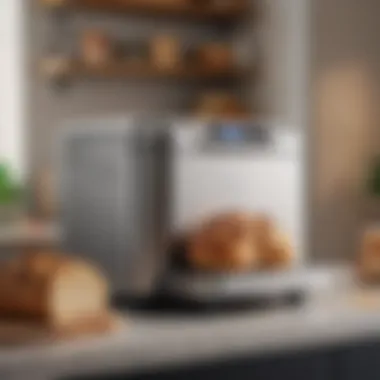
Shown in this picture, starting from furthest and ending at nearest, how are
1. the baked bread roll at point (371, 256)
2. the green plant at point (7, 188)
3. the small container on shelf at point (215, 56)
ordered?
the small container on shelf at point (215, 56)
the green plant at point (7, 188)
the baked bread roll at point (371, 256)

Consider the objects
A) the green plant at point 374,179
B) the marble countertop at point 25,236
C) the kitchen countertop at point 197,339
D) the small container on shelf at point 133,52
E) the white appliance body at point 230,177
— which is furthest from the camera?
the small container on shelf at point 133,52

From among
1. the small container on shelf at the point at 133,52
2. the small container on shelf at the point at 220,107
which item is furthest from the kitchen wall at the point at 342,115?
the small container on shelf at the point at 133,52

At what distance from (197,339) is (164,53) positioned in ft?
9.04

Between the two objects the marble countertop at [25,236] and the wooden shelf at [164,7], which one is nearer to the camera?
the marble countertop at [25,236]

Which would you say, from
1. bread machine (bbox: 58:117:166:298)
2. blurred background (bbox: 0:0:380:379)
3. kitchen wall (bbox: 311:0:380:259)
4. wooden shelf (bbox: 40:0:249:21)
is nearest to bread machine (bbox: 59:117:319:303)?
bread machine (bbox: 58:117:166:298)

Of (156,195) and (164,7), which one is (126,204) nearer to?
(156,195)

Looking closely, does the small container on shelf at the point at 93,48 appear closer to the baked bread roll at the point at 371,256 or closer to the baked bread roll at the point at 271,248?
the baked bread roll at the point at 371,256

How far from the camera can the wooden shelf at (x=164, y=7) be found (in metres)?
3.84

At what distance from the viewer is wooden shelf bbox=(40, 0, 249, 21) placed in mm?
3838

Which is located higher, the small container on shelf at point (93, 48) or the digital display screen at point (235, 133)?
the small container on shelf at point (93, 48)

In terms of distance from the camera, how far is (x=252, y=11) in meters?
4.13

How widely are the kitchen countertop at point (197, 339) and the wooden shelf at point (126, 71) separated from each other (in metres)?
2.36

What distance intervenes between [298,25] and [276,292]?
2422 millimetres

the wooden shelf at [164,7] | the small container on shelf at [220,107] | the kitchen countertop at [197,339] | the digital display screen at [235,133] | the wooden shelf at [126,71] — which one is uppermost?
the wooden shelf at [164,7]
